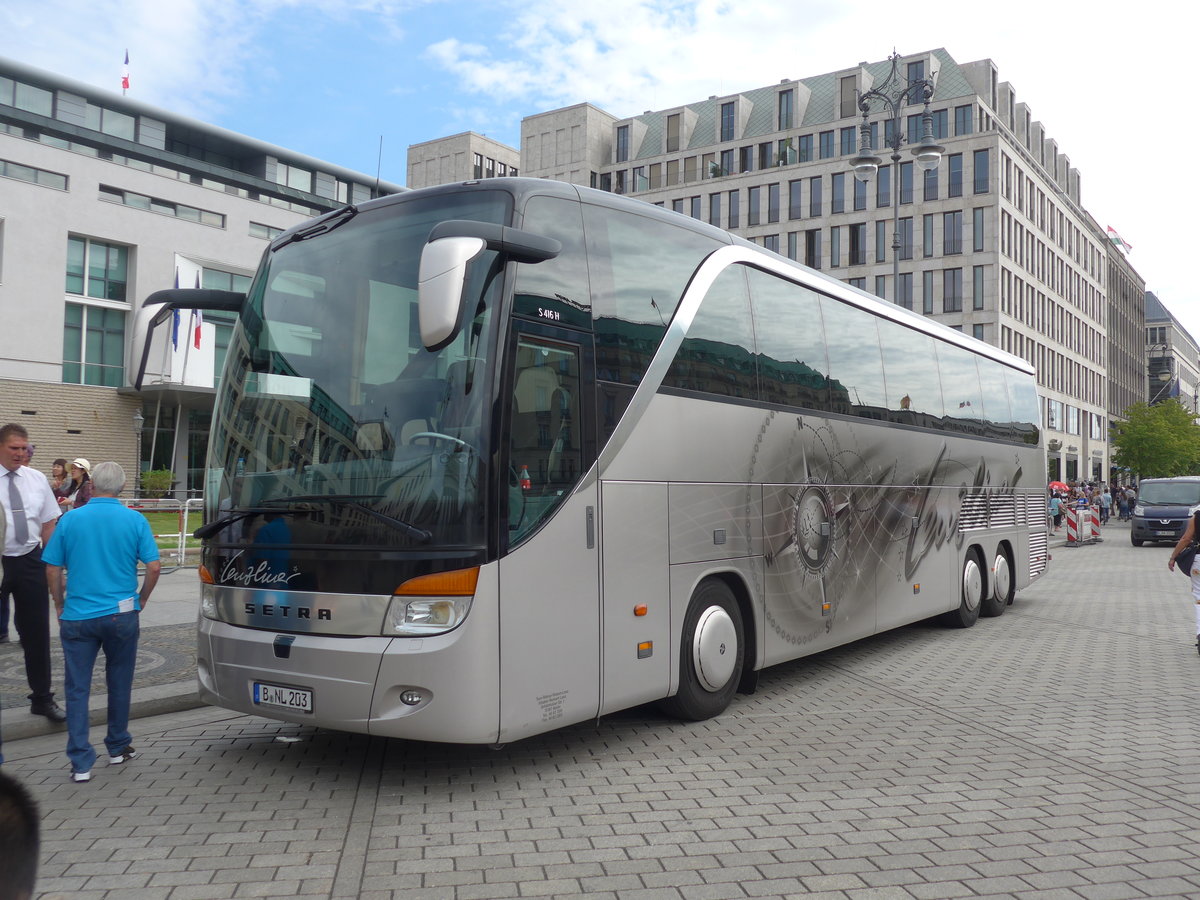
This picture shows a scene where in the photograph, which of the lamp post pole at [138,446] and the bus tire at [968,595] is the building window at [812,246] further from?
the bus tire at [968,595]

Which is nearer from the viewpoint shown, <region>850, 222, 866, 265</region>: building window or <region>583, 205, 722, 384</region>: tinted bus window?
<region>583, 205, 722, 384</region>: tinted bus window

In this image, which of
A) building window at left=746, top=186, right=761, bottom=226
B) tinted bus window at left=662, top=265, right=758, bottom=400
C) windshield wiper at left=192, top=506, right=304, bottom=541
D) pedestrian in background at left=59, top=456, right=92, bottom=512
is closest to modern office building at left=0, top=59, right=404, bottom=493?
pedestrian in background at left=59, top=456, right=92, bottom=512

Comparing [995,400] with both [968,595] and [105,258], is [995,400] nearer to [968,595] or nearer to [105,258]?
[968,595]

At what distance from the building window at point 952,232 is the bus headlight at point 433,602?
6454 cm

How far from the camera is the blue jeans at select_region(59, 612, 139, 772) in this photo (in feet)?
19.3

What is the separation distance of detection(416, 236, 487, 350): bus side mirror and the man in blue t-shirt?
2.34m

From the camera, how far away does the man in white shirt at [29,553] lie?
717 centimetres

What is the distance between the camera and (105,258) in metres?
43.7

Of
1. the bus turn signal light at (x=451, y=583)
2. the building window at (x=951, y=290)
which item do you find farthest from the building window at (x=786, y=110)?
the bus turn signal light at (x=451, y=583)

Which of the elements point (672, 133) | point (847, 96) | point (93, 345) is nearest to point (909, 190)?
point (847, 96)

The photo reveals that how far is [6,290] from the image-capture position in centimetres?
3997

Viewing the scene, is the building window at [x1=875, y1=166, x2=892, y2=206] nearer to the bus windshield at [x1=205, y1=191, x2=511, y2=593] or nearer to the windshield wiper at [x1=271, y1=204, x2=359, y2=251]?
the windshield wiper at [x1=271, y1=204, x2=359, y2=251]

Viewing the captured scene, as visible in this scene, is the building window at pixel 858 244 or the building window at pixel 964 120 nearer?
the building window at pixel 964 120

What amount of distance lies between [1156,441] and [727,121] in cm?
3585
